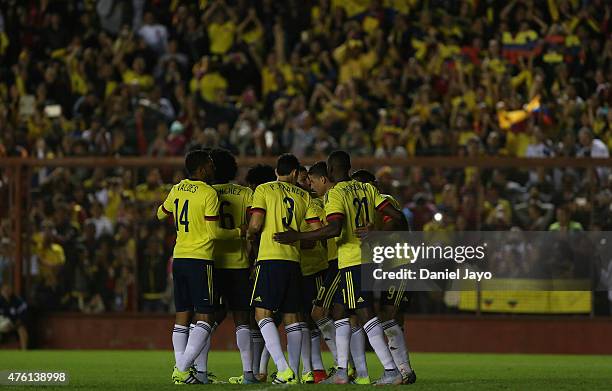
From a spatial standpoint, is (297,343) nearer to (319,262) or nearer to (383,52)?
(319,262)

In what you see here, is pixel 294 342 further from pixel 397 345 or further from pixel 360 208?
pixel 360 208

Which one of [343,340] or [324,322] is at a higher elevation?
[324,322]

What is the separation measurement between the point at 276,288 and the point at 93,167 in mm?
8306

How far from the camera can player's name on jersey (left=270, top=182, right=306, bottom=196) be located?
43.1ft

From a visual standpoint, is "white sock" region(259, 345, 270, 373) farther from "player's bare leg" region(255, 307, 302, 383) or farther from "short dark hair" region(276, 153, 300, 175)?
"short dark hair" region(276, 153, 300, 175)

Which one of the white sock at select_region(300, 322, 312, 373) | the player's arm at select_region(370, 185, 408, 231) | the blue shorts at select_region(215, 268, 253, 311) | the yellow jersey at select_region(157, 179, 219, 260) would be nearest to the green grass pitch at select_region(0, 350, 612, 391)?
the white sock at select_region(300, 322, 312, 373)

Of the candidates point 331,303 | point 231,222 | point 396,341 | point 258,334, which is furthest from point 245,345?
point 396,341

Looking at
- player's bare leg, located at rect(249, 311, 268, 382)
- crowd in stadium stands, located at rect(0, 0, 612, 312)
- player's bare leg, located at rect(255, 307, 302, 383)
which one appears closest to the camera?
player's bare leg, located at rect(255, 307, 302, 383)

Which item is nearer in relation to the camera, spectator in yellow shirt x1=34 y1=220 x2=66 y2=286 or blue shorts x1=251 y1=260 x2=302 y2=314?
blue shorts x1=251 y1=260 x2=302 y2=314

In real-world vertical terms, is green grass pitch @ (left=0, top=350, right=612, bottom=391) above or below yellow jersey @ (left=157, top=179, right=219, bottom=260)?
below

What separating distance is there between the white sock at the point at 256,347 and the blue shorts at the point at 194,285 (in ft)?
2.51

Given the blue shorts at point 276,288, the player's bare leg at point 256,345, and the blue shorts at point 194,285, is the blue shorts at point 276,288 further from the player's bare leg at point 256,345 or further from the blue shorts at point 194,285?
the player's bare leg at point 256,345

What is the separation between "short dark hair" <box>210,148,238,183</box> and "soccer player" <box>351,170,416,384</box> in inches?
45.8

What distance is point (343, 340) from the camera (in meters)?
12.9
